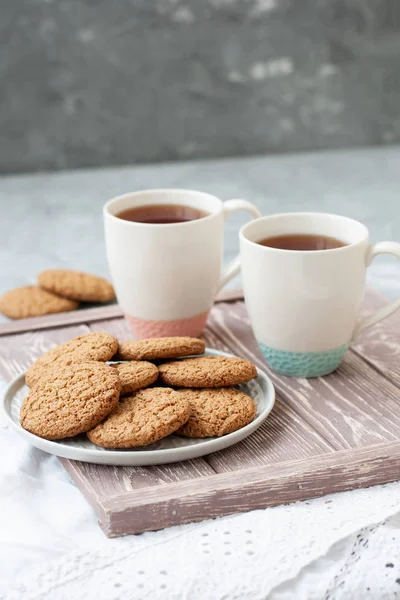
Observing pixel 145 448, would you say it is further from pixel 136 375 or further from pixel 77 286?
pixel 77 286

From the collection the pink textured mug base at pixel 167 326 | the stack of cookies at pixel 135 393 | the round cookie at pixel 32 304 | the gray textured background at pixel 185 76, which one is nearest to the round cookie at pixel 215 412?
the stack of cookies at pixel 135 393

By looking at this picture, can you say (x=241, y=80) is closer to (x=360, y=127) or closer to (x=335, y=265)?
(x=360, y=127)

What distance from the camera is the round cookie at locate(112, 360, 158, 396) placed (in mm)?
846

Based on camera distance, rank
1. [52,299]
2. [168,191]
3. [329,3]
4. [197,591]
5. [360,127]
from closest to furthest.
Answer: [197,591], [168,191], [52,299], [329,3], [360,127]

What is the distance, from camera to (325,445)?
0.84 meters


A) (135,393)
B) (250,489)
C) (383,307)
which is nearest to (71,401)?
(135,393)

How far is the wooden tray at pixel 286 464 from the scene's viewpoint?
0.74m

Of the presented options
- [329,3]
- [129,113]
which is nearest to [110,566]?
[129,113]

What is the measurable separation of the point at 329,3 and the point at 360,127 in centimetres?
43

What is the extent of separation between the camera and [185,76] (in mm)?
2670

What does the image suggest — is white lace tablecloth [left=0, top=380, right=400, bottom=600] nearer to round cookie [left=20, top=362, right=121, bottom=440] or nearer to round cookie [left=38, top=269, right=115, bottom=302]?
round cookie [left=20, top=362, right=121, bottom=440]

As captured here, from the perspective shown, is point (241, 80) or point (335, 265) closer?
point (335, 265)

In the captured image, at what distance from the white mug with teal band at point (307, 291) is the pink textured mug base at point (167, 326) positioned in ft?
0.41

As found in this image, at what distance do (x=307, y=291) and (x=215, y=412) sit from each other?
0.65ft
